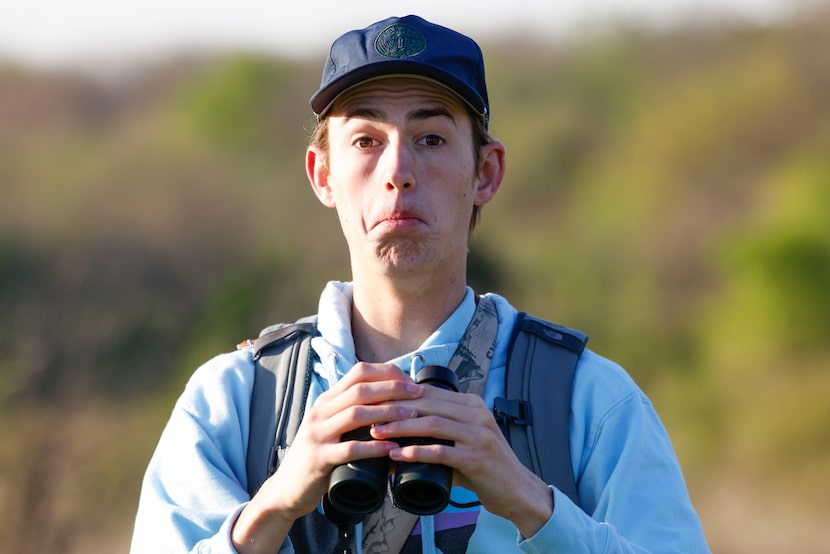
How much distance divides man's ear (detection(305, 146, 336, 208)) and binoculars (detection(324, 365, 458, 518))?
947 millimetres

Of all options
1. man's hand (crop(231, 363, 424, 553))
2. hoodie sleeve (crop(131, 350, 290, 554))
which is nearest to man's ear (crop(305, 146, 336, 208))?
hoodie sleeve (crop(131, 350, 290, 554))

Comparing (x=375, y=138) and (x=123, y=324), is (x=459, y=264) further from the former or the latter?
(x=123, y=324)

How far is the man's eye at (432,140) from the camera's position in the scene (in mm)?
3253

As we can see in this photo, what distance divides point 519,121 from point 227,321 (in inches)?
723

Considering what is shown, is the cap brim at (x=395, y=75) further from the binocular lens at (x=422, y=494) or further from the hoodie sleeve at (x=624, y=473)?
the binocular lens at (x=422, y=494)

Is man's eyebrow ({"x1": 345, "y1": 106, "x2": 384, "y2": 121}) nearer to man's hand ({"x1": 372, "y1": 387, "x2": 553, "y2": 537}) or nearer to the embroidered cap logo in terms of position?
the embroidered cap logo

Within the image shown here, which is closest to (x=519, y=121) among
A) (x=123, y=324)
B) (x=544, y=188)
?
(x=544, y=188)

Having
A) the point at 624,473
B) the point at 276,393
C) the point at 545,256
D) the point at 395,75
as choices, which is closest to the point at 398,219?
the point at 395,75

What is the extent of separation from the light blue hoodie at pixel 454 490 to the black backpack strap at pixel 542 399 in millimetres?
38

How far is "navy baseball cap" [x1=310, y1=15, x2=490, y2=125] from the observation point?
3203 millimetres

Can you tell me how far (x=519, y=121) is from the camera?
32875mm

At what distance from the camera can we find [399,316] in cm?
337

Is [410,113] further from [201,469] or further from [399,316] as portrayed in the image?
[201,469]

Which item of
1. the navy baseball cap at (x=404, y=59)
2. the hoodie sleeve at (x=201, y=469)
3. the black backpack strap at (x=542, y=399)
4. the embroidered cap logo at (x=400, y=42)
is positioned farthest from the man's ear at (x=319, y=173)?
the black backpack strap at (x=542, y=399)
